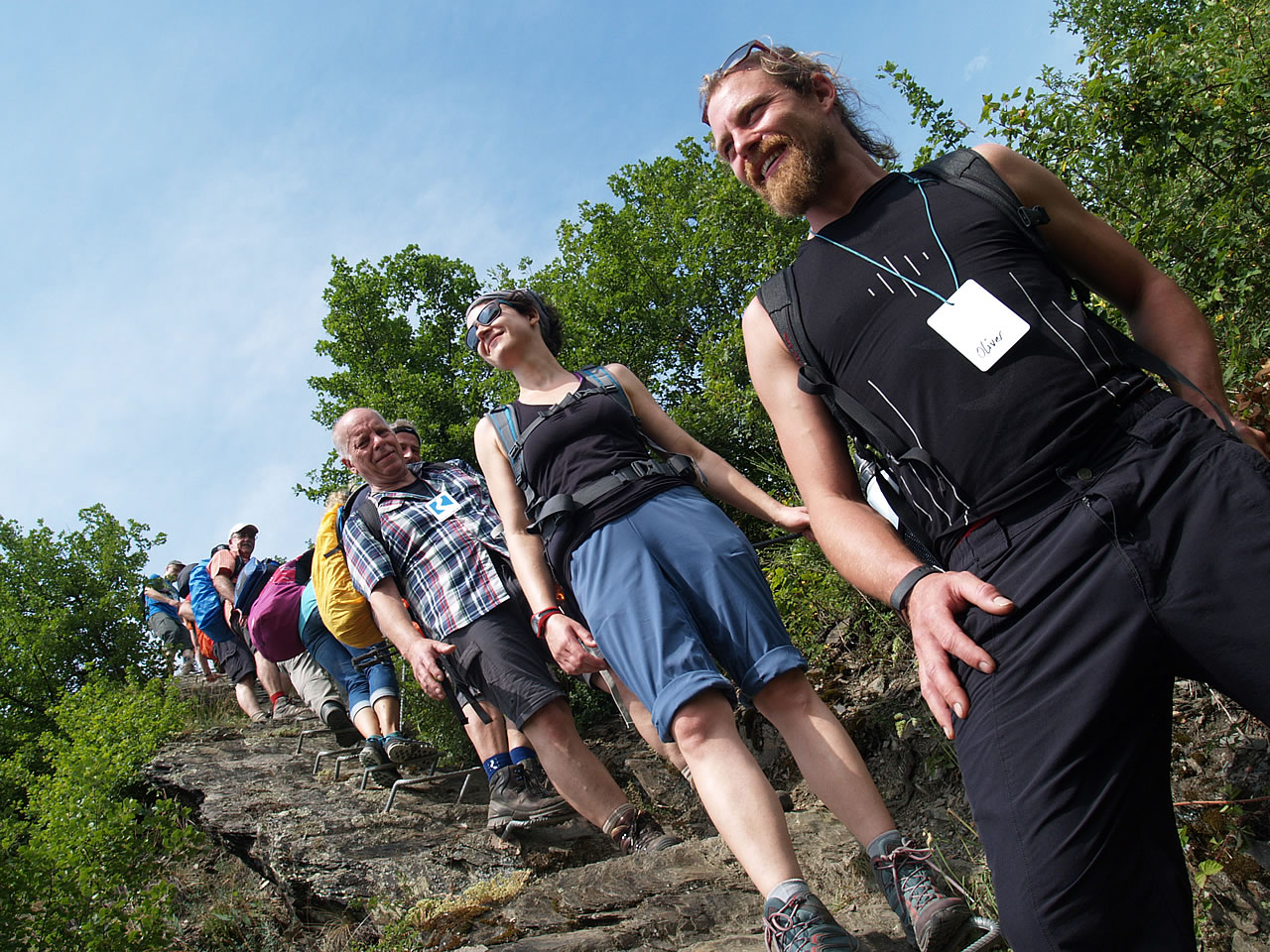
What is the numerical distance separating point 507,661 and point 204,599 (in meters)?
6.37

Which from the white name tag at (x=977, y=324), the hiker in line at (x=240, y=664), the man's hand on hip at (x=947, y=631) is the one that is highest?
the hiker in line at (x=240, y=664)

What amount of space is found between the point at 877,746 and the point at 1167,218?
3001mm

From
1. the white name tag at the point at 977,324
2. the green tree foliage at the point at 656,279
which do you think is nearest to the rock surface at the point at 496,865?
the white name tag at the point at 977,324

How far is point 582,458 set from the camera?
3.06 meters

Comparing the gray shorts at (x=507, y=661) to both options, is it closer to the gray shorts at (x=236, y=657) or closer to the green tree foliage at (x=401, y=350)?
the gray shorts at (x=236, y=657)

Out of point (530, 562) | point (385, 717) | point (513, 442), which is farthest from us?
point (385, 717)

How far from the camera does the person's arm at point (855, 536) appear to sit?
1.56 m

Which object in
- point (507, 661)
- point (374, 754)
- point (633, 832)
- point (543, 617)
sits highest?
point (374, 754)

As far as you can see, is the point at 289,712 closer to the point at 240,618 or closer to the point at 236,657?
the point at 240,618

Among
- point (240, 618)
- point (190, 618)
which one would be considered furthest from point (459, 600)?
point (190, 618)

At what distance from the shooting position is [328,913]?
13.0 feet

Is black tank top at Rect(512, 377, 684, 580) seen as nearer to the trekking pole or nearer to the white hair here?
the trekking pole

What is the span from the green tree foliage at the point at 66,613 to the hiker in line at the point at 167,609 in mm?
6573

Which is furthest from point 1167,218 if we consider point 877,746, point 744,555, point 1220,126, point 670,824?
point 670,824
